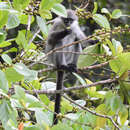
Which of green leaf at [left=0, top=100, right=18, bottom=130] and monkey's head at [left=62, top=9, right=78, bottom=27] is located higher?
monkey's head at [left=62, top=9, right=78, bottom=27]

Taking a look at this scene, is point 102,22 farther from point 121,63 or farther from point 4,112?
point 4,112

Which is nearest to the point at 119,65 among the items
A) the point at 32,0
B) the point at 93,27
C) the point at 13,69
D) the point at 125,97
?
the point at 125,97

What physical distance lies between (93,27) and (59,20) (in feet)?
5.08

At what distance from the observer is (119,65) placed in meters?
1.69

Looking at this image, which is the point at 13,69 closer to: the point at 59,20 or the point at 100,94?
the point at 100,94

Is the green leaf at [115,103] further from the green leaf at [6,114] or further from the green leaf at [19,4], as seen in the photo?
the green leaf at [19,4]


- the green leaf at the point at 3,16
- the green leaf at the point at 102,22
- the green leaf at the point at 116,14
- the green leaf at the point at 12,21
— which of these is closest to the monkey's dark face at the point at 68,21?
the green leaf at the point at 116,14

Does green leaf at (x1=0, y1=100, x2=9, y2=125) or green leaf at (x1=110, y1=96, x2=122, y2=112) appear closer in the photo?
green leaf at (x1=0, y1=100, x2=9, y2=125)

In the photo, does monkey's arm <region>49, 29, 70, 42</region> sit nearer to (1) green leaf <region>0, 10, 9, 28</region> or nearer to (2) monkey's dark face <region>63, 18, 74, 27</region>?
(2) monkey's dark face <region>63, 18, 74, 27</region>

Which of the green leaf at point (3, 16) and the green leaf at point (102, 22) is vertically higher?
the green leaf at point (3, 16)

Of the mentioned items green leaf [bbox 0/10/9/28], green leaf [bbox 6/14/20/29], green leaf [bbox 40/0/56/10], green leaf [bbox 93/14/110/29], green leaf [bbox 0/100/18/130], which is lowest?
green leaf [bbox 0/100/18/130]

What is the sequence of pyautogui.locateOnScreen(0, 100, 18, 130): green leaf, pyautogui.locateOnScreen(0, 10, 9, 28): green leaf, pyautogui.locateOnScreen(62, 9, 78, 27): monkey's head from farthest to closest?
pyautogui.locateOnScreen(62, 9, 78, 27): monkey's head
pyautogui.locateOnScreen(0, 10, 9, 28): green leaf
pyautogui.locateOnScreen(0, 100, 18, 130): green leaf

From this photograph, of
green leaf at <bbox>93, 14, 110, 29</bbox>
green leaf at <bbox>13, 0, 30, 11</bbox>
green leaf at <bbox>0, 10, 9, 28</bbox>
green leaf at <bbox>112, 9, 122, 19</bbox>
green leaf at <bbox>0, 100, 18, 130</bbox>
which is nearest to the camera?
green leaf at <bbox>0, 100, 18, 130</bbox>

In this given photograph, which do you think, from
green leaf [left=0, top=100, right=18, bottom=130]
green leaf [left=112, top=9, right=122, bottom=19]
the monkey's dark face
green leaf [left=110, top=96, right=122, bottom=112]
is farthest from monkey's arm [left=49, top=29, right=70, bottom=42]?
green leaf [left=0, top=100, right=18, bottom=130]
